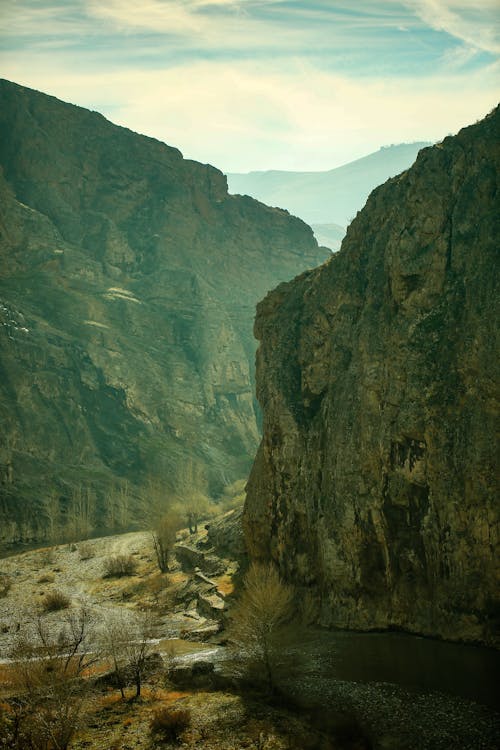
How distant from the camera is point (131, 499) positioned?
12300 centimetres

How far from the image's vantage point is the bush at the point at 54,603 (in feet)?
207

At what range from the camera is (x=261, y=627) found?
1581 inches

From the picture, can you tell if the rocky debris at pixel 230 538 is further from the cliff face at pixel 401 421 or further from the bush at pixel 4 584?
the bush at pixel 4 584

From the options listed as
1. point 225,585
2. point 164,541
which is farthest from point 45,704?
point 164,541

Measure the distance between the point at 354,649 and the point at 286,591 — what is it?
546 centimetres

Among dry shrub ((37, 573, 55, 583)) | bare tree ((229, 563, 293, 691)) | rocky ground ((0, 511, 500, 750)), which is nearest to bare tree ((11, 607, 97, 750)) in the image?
rocky ground ((0, 511, 500, 750))

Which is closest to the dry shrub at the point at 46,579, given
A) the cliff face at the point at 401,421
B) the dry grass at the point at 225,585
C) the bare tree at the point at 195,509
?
the bare tree at the point at 195,509

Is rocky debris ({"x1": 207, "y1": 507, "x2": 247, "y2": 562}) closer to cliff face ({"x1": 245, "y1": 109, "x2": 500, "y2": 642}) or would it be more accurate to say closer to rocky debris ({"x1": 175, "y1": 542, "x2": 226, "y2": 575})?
rocky debris ({"x1": 175, "y1": 542, "x2": 226, "y2": 575})

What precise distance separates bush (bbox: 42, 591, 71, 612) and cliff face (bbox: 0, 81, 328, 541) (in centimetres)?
4202

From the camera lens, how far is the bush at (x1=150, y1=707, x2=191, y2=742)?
3522 cm

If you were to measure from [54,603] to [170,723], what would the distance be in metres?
30.3

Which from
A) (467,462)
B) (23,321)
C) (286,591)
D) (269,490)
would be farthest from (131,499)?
(467,462)

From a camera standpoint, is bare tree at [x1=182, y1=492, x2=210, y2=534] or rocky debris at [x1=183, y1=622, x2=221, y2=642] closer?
rocky debris at [x1=183, y1=622, x2=221, y2=642]

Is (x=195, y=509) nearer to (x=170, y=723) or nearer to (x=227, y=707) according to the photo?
(x=227, y=707)
